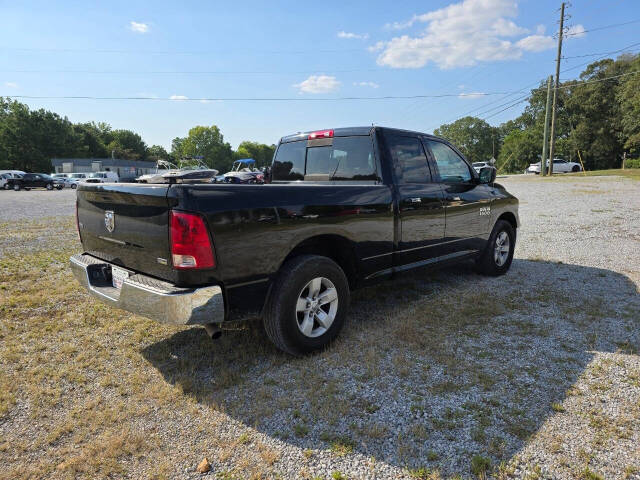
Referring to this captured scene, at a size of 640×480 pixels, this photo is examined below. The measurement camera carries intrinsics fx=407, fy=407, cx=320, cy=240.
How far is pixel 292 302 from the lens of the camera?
3.10 m

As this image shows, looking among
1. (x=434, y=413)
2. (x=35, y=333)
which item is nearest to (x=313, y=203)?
(x=434, y=413)

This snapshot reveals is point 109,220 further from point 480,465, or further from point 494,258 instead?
point 494,258

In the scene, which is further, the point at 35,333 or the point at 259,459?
the point at 35,333

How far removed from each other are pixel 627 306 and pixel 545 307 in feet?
2.96

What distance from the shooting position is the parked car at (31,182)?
114ft

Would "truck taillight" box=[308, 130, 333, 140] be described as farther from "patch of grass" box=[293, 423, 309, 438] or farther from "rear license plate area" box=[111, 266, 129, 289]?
"patch of grass" box=[293, 423, 309, 438]

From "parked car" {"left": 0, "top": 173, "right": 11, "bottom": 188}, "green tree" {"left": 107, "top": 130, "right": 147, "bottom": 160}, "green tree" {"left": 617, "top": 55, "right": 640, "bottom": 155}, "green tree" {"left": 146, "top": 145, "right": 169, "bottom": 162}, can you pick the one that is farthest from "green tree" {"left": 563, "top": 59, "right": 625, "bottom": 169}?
"green tree" {"left": 146, "top": 145, "right": 169, "bottom": 162}

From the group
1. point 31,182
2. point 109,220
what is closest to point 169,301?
point 109,220

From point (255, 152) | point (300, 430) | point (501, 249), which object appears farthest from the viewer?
point (255, 152)

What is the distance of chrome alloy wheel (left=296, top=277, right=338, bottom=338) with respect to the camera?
129 inches

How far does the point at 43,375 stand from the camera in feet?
10.2

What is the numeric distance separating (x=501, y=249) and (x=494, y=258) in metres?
0.26

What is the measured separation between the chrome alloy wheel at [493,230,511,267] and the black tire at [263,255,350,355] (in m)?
3.29

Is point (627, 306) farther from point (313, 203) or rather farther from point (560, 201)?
point (560, 201)
